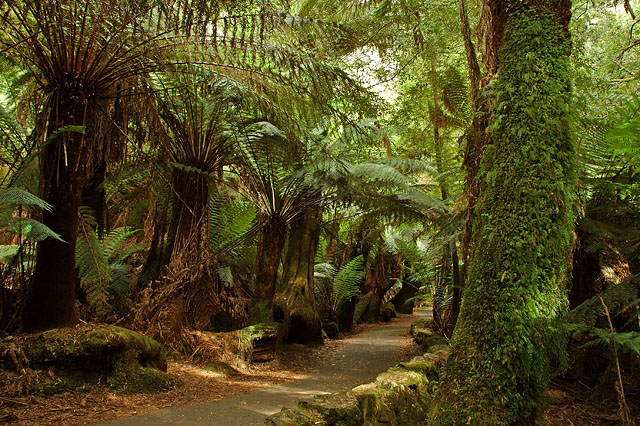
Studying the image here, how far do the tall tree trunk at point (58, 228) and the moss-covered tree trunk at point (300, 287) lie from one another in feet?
11.9

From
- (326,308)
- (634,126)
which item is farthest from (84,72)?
(326,308)

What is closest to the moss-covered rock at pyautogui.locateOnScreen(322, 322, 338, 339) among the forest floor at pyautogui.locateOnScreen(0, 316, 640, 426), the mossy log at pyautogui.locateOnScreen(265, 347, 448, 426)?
the forest floor at pyautogui.locateOnScreen(0, 316, 640, 426)

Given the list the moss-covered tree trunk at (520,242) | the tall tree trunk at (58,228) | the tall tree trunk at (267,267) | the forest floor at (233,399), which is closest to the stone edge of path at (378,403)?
the moss-covered tree trunk at (520,242)

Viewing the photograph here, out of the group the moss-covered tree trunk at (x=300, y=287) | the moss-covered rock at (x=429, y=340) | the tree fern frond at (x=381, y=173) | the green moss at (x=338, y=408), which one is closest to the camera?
the green moss at (x=338, y=408)

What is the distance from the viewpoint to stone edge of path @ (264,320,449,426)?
8.00 feet

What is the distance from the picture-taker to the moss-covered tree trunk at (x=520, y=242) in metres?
2.03

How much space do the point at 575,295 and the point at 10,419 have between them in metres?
4.67

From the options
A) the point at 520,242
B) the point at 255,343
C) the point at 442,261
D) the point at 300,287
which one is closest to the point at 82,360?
the point at 255,343

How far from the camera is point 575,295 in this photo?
423cm

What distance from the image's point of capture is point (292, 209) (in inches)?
253

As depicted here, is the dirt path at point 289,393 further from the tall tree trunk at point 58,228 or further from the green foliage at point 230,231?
the green foliage at point 230,231

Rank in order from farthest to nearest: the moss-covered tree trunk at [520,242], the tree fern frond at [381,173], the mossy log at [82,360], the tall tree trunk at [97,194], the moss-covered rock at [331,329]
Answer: the moss-covered rock at [331,329], the tree fern frond at [381,173], the tall tree trunk at [97,194], the mossy log at [82,360], the moss-covered tree trunk at [520,242]

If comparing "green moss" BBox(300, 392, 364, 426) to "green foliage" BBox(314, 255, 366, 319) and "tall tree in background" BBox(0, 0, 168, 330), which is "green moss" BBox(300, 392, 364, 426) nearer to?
"tall tree in background" BBox(0, 0, 168, 330)

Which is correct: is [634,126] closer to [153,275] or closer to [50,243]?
[50,243]
